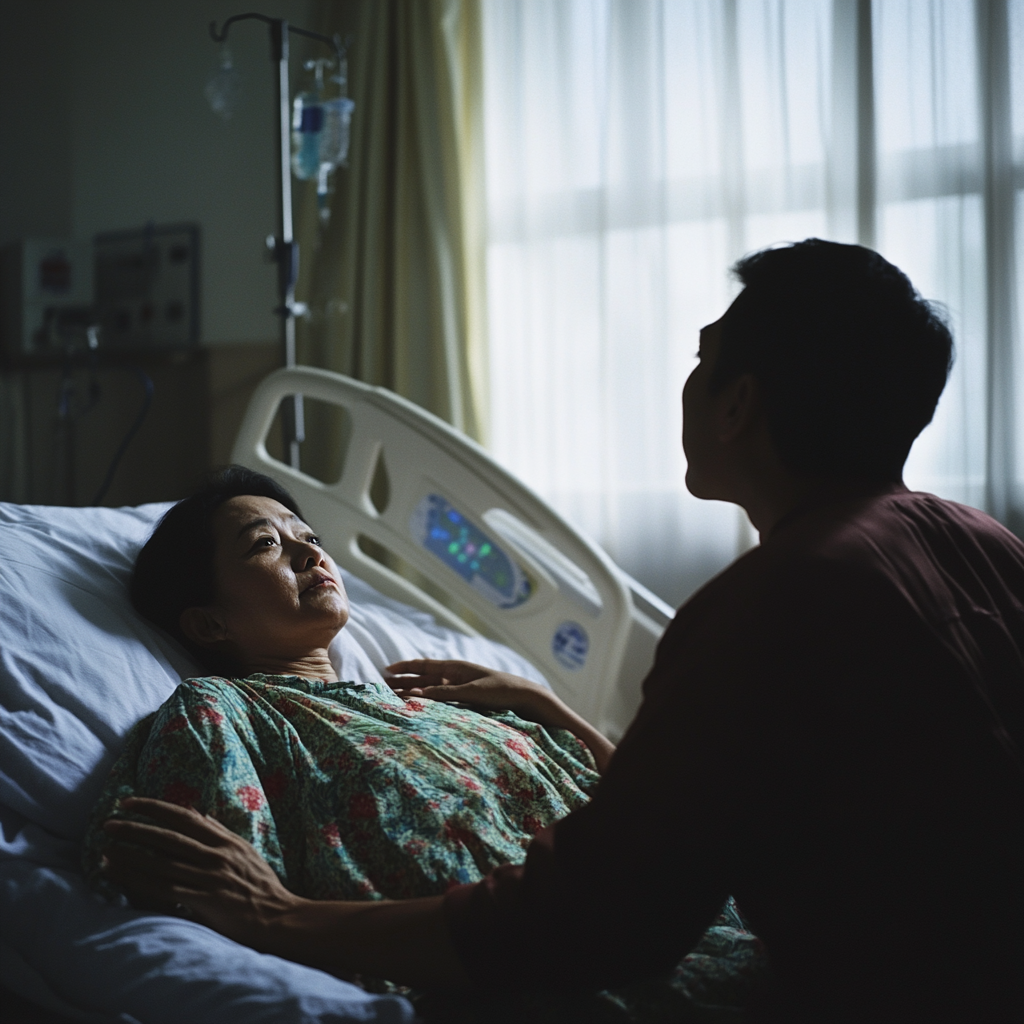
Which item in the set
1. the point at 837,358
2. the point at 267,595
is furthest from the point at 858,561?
the point at 267,595

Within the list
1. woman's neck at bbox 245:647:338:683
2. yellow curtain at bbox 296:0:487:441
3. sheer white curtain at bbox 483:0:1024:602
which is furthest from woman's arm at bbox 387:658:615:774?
yellow curtain at bbox 296:0:487:441

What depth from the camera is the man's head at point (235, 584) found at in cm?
156

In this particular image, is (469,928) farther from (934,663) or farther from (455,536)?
(455,536)

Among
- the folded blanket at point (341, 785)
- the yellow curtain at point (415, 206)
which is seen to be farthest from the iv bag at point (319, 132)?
the folded blanket at point (341, 785)

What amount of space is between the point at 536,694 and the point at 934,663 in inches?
33.0

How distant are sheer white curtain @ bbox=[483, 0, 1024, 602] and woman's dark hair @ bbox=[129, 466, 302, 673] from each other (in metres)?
1.61

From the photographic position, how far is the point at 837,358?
3.11 ft

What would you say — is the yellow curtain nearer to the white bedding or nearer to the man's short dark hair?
the white bedding

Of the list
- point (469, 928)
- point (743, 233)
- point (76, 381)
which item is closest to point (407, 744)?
point (469, 928)

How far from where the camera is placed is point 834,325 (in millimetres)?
952

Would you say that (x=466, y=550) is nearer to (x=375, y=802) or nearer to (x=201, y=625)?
(x=201, y=625)

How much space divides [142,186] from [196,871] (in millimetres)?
3274

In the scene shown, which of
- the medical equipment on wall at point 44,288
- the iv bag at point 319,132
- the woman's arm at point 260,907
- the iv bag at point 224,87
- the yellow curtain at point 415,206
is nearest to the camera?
the woman's arm at point 260,907

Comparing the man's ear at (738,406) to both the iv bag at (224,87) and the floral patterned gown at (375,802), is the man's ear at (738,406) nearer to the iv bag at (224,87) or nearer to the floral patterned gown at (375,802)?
the floral patterned gown at (375,802)
